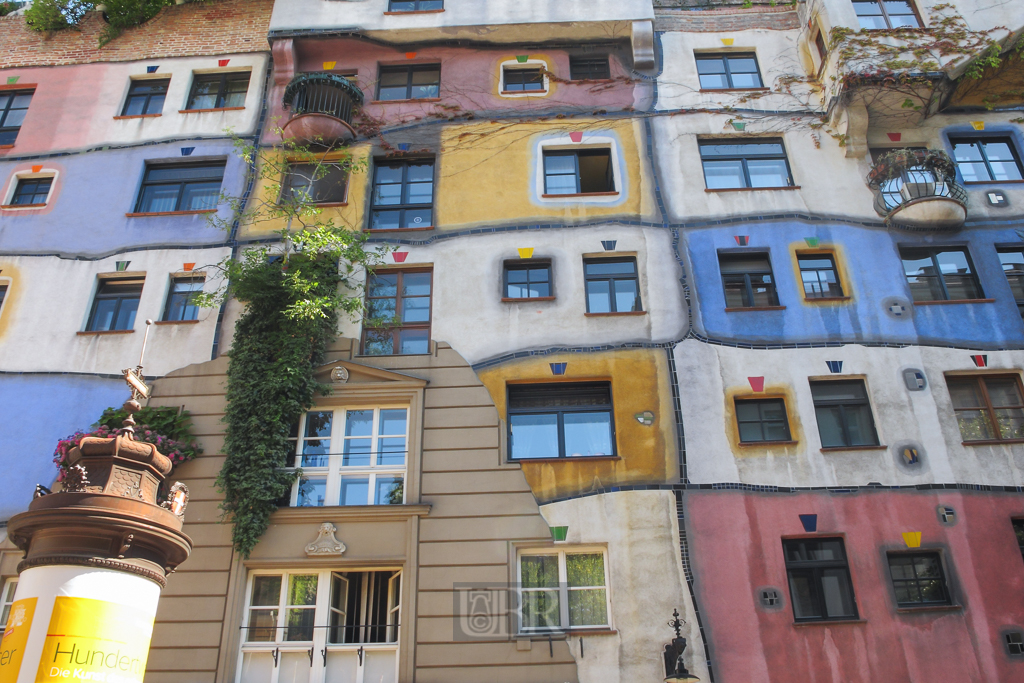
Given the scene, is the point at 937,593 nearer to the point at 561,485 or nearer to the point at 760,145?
the point at 561,485

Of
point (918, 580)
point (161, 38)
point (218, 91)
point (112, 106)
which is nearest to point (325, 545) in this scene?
point (918, 580)

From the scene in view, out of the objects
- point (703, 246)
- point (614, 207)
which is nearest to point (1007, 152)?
point (703, 246)

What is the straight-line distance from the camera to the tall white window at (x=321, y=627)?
12.2 m

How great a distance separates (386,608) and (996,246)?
12992 mm

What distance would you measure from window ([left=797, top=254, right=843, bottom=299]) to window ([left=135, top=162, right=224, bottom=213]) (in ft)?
38.7

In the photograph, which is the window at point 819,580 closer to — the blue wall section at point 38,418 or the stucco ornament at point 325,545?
the stucco ornament at point 325,545

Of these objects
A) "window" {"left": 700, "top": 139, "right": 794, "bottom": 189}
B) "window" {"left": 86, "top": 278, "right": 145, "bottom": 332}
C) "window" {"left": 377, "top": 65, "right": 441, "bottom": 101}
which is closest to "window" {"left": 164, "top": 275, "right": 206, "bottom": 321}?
"window" {"left": 86, "top": 278, "right": 145, "bottom": 332}

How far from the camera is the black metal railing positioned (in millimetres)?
17484

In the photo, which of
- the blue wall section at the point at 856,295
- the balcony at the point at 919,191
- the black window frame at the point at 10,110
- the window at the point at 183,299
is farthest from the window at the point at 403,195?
the balcony at the point at 919,191

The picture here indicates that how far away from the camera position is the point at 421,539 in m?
12.9

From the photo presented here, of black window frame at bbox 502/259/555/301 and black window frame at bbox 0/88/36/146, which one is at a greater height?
black window frame at bbox 0/88/36/146

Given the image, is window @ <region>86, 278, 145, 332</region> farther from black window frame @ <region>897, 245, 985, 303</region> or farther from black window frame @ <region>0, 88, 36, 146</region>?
black window frame @ <region>897, 245, 985, 303</region>

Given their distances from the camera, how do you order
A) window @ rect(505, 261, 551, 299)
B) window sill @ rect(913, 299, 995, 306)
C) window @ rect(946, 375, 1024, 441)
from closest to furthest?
window @ rect(946, 375, 1024, 441) < window sill @ rect(913, 299, 995, 306) < window @ rect(505, 261, 551, 299)

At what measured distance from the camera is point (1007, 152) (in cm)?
1730
